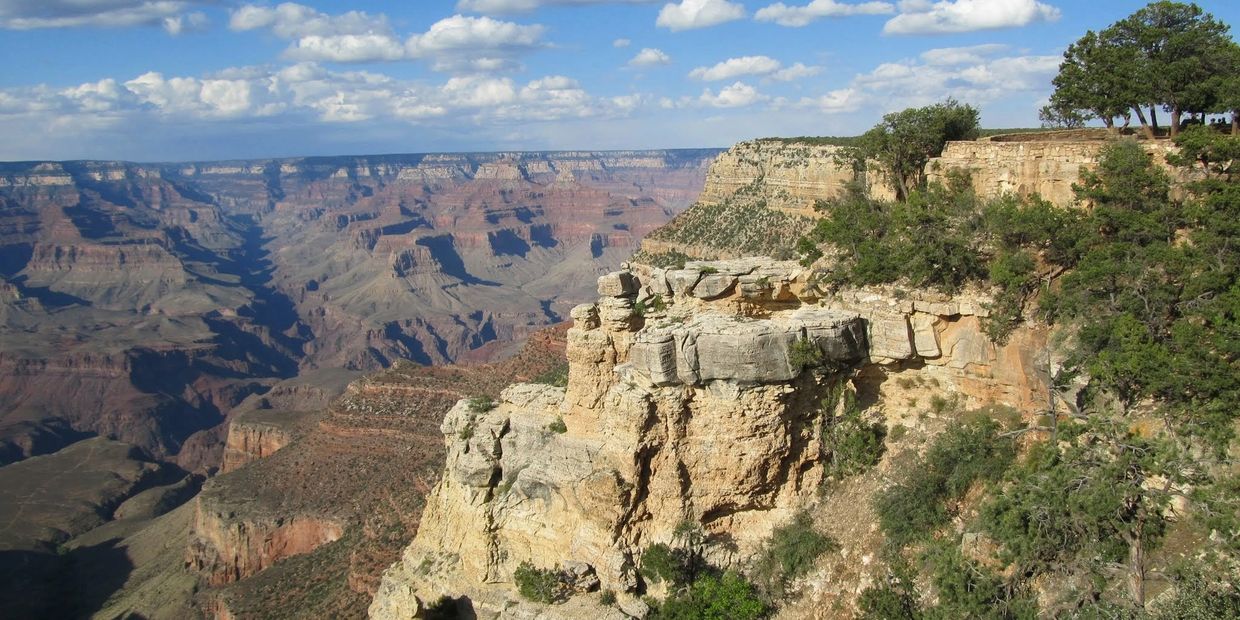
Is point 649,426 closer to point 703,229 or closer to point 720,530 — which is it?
point 720,530

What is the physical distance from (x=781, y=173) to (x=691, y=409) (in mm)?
48954

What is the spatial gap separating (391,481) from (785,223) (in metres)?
33.4

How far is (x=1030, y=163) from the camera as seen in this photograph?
23672 mm

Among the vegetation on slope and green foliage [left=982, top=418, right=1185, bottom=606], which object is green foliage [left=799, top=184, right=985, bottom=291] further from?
the vegetation on slope

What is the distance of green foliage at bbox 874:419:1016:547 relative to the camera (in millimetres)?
19531

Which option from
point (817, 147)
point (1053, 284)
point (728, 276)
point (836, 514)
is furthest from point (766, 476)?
point (817, 147)

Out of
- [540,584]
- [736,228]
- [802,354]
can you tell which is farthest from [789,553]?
[736,228]

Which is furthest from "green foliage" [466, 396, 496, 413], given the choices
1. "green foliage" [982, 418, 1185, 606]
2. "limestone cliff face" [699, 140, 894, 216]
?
"limestone cliff face" [699, 140, 894, 216]

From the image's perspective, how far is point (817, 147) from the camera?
64.8m

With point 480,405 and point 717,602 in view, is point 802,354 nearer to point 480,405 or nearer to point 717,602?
point 717,602

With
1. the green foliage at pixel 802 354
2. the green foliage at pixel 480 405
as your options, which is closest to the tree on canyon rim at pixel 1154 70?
the green foliage at pixel 802 354

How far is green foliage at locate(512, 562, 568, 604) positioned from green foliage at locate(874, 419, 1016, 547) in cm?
848

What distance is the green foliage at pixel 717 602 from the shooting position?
65.6ft

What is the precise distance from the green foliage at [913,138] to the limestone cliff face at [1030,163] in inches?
156
